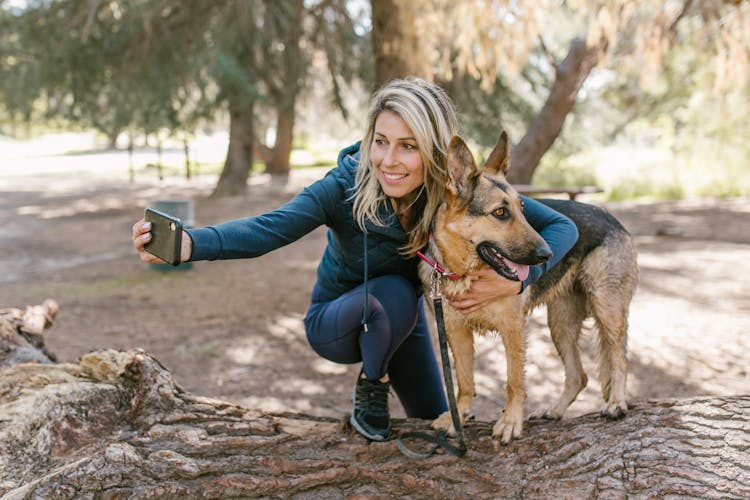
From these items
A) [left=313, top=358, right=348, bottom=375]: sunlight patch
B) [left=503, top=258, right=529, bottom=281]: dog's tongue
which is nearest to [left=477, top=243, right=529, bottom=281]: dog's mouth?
[left=503, top=258, right=529, bottom=281]: dog's tongue

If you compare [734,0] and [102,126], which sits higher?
[734,0]

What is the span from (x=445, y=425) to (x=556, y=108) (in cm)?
802

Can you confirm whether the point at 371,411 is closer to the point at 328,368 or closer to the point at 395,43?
the point at 328,368

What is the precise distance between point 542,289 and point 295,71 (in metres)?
13.4

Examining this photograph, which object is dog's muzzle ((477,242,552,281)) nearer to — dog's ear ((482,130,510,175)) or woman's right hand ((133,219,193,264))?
dog's ear ((482,130,510,175))

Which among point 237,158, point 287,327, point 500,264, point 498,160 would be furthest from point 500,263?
point 237,158

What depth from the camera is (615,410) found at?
2959 millimetres

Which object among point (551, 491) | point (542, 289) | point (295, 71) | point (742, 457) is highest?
point (295, 71)

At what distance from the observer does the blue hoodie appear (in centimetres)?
267

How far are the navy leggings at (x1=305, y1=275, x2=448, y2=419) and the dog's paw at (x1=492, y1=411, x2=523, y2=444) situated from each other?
2.02 ft

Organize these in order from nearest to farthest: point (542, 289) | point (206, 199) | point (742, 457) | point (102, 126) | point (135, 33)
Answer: point (742, 457) < point (542, 289) < point (135, 33) < point (102, 126) < point (206, 199)

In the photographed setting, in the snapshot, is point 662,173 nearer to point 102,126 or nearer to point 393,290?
point 102,126

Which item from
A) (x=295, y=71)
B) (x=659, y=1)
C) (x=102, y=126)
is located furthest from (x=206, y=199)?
(x=659, y=1)

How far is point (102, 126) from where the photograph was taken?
15.1 meters
